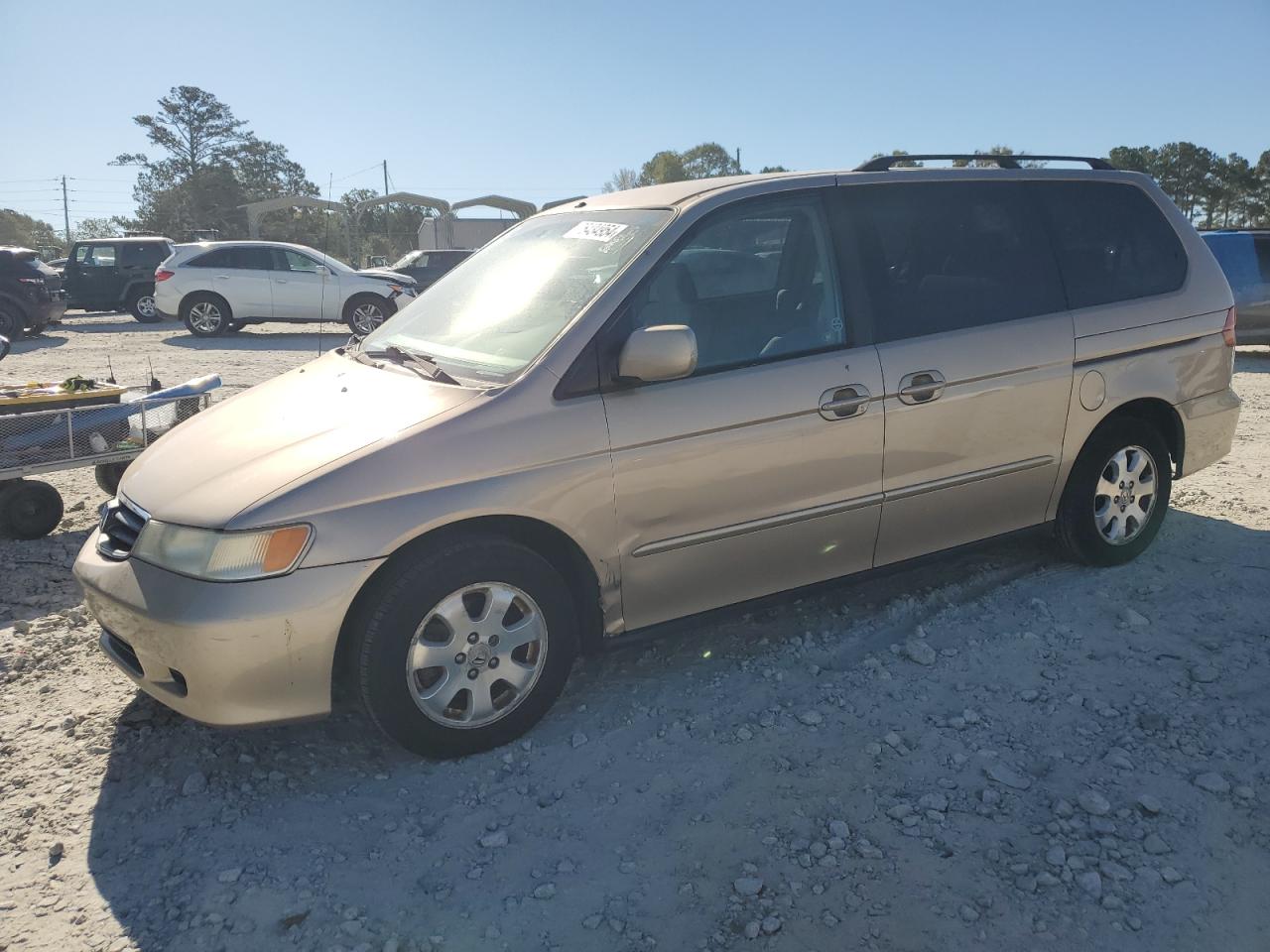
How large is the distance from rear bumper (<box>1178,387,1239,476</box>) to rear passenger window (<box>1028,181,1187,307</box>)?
592mm

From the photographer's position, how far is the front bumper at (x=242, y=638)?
2.85 metres

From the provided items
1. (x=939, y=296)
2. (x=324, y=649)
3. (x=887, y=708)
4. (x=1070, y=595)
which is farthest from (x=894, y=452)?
(x=324, y=649)

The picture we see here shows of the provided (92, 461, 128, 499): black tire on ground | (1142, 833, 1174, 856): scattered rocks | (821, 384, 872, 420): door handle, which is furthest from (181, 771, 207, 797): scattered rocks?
(92, 461, 128, 499): black tire on ground

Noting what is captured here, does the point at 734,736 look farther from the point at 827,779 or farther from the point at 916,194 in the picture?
the point at 916,194

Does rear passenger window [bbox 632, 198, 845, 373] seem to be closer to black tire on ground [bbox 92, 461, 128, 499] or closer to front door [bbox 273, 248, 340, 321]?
black tire on ground [bbox 92, 461, 128, 499]

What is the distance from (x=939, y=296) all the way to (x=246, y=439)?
2708 mm

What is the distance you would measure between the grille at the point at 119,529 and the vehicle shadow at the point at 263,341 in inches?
483

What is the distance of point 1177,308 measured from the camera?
455cm

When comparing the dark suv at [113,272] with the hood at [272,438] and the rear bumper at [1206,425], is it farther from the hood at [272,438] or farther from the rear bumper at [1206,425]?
the rear bumper at [1206,425]

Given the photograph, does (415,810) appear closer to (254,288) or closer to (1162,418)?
(1162,418)

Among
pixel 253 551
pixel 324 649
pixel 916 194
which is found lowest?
pixel 324 649

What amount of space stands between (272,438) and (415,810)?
130 centimetres

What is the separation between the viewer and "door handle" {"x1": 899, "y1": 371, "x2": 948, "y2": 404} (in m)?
3.78

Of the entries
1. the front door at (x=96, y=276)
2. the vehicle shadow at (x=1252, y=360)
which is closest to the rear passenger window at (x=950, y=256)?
the vehicle shadow at (x=1252, y=360)
